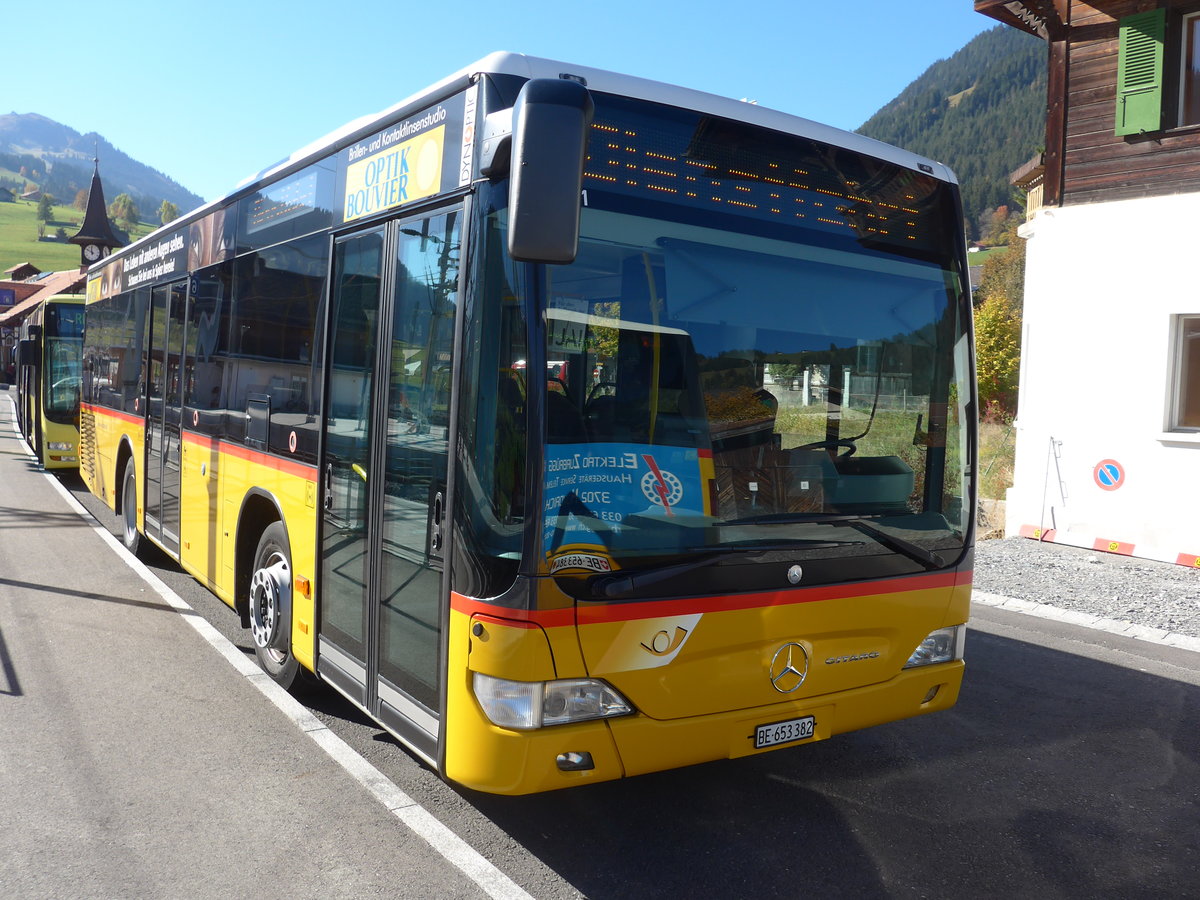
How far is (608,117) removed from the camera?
358 centimetres

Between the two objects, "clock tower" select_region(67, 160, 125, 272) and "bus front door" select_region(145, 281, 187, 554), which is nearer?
"bus front door" select_region(145, 281, 187, 554)

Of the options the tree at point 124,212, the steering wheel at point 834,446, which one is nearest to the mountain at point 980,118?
the steering wheel at point 834,446

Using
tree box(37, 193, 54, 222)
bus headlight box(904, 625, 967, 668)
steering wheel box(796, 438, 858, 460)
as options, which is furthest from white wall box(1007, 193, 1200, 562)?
tree box(37, 193, 54, 222)

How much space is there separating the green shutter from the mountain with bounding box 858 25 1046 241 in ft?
288

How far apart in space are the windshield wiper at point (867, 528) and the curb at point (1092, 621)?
4.40m

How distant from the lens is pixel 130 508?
9875mm

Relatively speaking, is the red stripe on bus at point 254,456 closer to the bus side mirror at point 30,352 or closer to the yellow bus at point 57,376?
the yellow bus at point 57,376

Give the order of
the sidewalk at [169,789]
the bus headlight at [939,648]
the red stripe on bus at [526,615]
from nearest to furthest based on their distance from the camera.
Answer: the red stripe on bus at [526,615], the sidewalk at [169,789], the bus headlight at [939,648]

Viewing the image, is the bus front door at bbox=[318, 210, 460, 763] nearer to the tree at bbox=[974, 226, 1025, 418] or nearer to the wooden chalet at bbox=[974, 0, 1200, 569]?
the wooden chalet at bbox=[974, 0, 1200, 569]

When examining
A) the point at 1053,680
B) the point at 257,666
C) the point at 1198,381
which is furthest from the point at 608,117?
the point at 1198,381

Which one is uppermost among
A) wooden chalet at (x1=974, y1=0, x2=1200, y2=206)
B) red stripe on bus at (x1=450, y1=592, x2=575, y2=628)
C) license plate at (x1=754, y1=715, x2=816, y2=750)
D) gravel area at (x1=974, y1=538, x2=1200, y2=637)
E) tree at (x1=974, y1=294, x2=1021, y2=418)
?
wooden chalet at (x1=974, y1=0, x2=1200, y2=206)

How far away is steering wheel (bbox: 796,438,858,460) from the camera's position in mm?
4088

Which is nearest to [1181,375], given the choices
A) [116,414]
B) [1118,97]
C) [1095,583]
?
[1095,583]

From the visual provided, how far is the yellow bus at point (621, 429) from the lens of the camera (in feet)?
11.1
